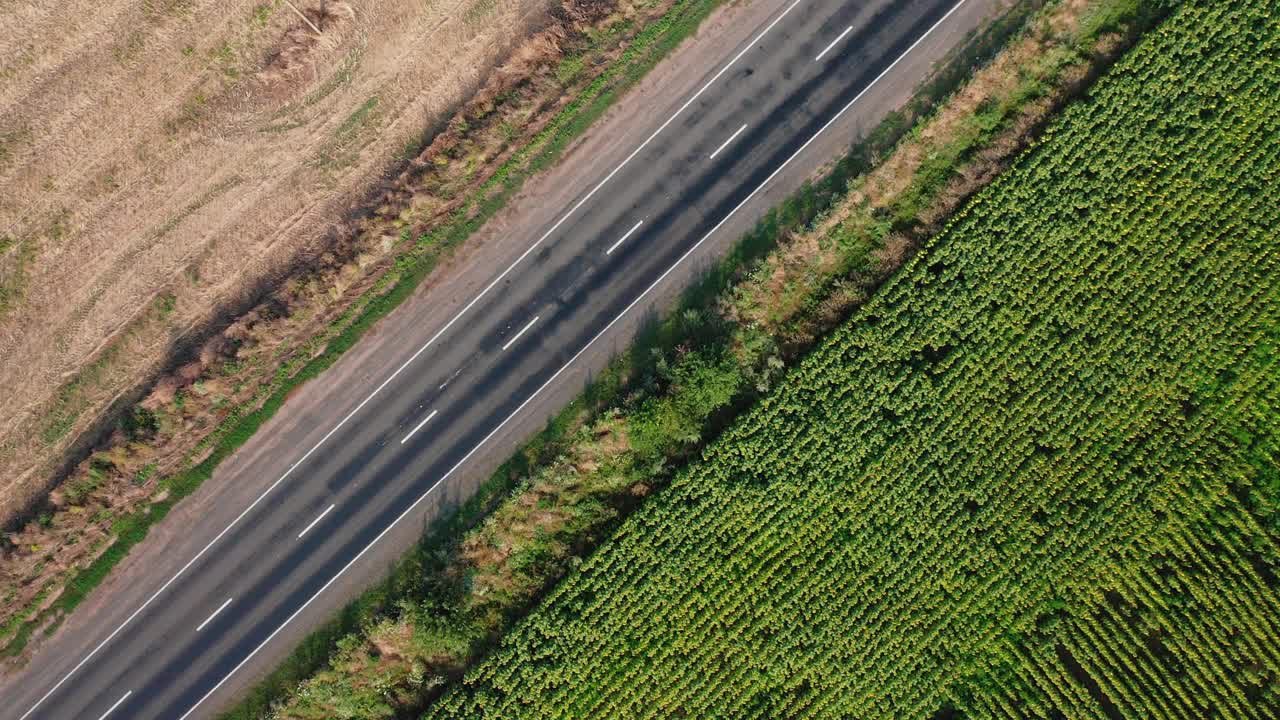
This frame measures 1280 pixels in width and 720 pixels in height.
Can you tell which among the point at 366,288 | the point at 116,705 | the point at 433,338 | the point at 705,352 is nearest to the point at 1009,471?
the point at 705,352

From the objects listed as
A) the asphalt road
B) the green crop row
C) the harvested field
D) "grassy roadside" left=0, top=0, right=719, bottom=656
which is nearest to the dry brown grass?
the green crop row

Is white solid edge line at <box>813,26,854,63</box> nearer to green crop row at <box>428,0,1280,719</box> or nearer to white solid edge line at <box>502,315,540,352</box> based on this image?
green crop row at <box>428,0,1280,719</box>

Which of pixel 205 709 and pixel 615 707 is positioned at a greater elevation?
pixel 205 709

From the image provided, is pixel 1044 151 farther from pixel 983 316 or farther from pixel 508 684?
pixel 508 684

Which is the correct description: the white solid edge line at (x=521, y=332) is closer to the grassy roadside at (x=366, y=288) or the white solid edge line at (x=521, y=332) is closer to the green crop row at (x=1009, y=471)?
the grassy roadside at (x=366, y=288)

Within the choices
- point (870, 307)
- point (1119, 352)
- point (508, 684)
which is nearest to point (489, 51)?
point (870, 307)

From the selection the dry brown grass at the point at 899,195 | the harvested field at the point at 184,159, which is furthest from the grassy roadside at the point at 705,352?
the harvested field at the point at 184,159

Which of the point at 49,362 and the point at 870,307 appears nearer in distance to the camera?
the point at 870,307
